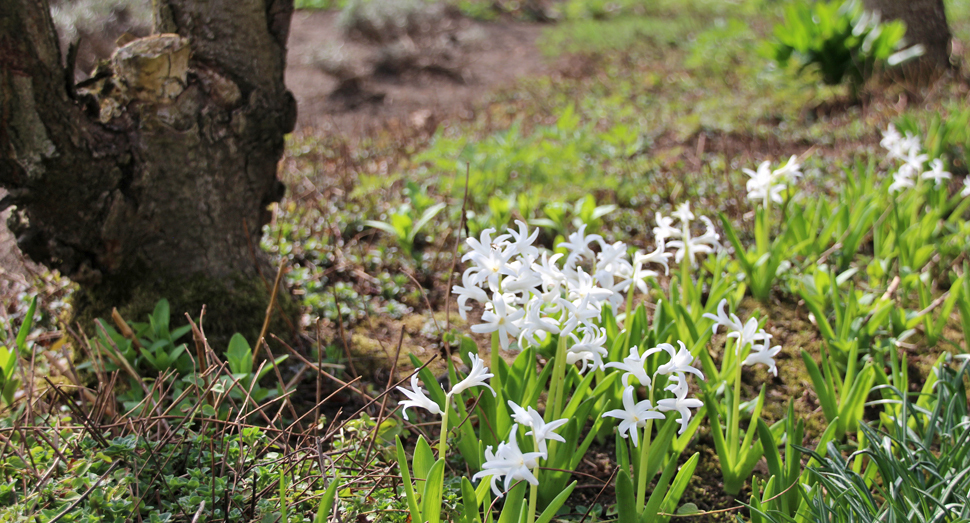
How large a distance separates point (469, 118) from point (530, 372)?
4.75m

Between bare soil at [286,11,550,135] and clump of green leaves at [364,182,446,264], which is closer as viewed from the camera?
clump of green leaves at [364,182,446,264]

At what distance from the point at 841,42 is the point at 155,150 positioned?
19.8 ft

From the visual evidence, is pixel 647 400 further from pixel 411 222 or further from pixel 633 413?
pixel 411 222

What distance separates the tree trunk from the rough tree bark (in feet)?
20.7

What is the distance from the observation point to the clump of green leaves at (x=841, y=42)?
229 inches

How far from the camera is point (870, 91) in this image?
5.57 meters

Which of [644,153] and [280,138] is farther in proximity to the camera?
[644,153]

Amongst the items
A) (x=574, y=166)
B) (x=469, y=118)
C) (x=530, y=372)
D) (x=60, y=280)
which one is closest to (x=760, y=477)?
(x=530, y=372)

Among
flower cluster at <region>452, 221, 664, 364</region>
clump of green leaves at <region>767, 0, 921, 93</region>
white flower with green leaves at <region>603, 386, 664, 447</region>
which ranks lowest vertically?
white flower with green leaves at <region>603, 386, 664, 447</region>

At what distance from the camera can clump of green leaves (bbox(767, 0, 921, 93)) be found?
581 cm

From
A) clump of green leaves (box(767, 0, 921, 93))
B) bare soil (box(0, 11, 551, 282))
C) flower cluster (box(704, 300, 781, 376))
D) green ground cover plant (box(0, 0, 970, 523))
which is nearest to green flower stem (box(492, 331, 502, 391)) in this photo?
green ground cover plant (box(0, 0, 970, 523))

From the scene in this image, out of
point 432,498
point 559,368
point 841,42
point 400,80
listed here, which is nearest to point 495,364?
point 559,368

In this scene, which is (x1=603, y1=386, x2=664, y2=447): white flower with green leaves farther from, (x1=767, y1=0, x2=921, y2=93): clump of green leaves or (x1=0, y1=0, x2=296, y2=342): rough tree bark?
(x1=767, y1=0, x2=921, y2=93): clump of green leaves

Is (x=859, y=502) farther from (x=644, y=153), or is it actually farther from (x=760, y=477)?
(x=644, y=153)
